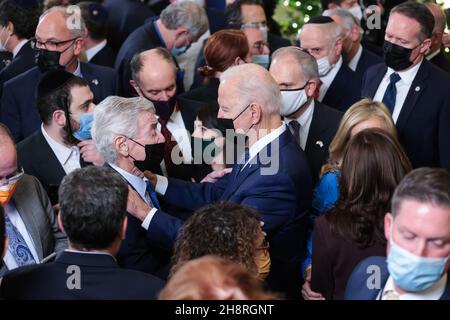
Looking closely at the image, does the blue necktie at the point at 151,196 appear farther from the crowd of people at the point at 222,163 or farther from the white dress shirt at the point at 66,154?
the white dress shirt at the point at 66,154

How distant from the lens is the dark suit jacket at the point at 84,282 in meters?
3.19

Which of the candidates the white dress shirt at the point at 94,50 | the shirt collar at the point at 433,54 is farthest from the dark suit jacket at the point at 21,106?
the shirt collar at the point at 433,54

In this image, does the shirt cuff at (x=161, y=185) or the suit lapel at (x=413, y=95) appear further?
the suit lapel at (x=413, y=95)

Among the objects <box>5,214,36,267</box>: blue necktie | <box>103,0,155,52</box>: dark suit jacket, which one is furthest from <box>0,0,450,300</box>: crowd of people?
<box>103,0,155,52</box>: dark suit jacket

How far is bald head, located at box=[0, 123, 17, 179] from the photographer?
4.08 metres

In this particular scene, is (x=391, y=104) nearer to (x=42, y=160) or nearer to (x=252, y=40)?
(x=252, y=40)

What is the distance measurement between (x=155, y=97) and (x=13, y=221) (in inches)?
66.7

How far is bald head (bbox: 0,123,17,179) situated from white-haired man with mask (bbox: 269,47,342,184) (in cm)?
177

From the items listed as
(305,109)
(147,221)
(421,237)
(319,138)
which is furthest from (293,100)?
(421,237)

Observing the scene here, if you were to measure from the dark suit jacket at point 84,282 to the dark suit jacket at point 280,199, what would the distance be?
807 mm
